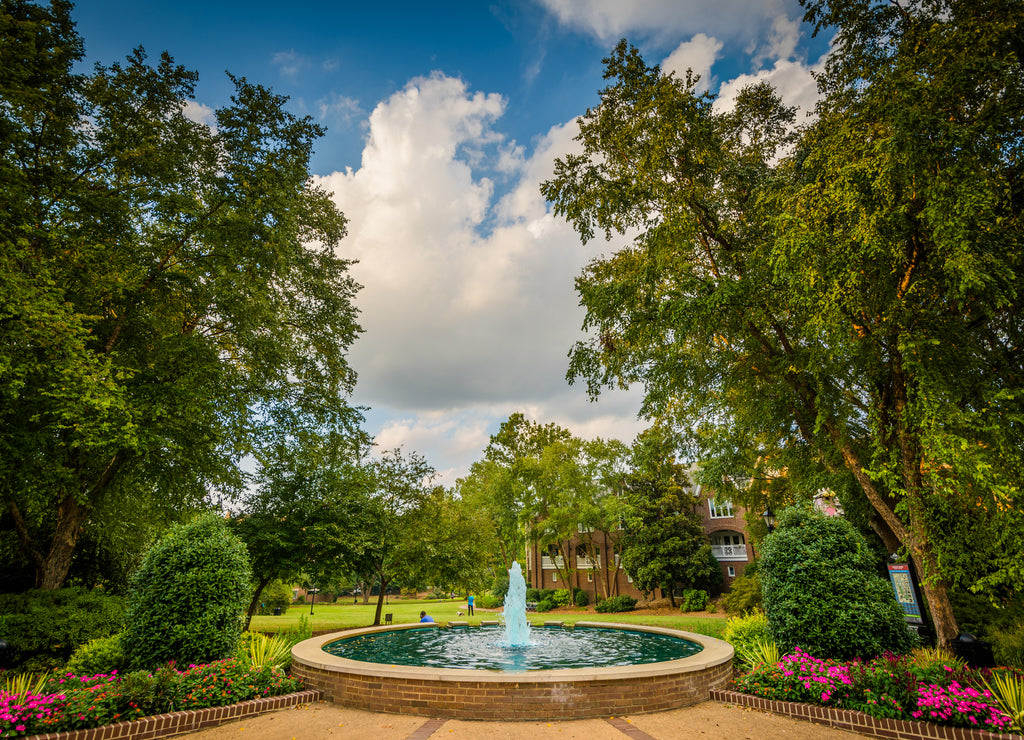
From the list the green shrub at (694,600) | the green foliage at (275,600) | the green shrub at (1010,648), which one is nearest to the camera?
the green shrub at (1010,648)

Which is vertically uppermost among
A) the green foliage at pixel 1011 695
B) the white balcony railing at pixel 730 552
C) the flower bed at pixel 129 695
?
the white balcony railing at pixel 730 552

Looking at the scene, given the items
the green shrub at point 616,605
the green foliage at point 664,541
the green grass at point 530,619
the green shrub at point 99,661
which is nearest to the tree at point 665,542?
the green foliage at point 664,541

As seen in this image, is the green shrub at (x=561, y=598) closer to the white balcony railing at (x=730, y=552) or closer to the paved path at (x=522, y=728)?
the white balcony railing at (x=730, y=552)

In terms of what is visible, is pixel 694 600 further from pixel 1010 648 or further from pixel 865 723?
pixel 865 723

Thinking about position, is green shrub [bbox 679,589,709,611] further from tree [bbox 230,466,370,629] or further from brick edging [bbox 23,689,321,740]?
brick edging [bbox 23,689,321,740]

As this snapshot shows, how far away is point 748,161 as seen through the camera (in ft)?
41.2

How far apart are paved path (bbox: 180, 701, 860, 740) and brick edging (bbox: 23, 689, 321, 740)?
16cm

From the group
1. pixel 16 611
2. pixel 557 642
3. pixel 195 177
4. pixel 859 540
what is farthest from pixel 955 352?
pixel 16 611

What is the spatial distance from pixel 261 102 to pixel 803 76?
1507 centimetres

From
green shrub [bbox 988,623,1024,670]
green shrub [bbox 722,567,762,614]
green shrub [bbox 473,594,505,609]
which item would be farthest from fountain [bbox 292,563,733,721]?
green shrub [bbox 473,594,505,609]

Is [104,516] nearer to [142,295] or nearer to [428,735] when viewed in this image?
[142,295]

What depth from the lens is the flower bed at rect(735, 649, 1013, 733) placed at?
18.7ft

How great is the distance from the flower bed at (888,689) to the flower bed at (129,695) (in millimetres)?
7964

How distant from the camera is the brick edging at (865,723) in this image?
5.53 meters
